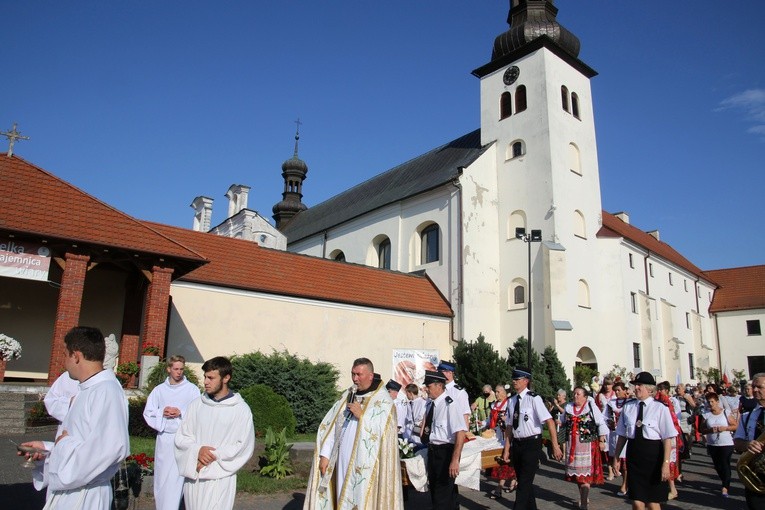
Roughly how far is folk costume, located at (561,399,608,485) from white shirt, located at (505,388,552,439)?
75.4 inches

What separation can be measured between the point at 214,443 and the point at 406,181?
31.1 meters


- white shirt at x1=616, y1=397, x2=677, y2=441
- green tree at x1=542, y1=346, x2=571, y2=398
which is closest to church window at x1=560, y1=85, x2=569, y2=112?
green tree at x1=542, y1=346, x2=571, y2=398

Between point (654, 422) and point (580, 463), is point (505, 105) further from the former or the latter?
point (654, 422)

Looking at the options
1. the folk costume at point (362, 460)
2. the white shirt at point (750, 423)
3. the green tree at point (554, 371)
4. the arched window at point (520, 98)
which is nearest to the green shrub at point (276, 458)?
the folk costume at point (362, 460)

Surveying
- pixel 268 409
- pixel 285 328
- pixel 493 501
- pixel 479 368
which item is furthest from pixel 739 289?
pixel 268 409

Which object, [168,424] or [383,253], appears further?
[383,253]

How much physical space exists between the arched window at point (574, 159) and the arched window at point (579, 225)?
2259mm

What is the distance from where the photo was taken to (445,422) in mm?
6973

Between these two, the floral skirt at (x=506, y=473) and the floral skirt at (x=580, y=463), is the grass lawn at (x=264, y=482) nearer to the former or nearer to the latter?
the floral skirt at (x=506, y=473)

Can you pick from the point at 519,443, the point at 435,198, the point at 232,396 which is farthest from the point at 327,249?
the point at 232,396

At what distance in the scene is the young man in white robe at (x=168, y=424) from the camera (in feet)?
19.4

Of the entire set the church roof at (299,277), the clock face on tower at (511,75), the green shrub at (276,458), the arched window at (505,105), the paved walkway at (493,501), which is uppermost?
the clock face on tower at (511,75)

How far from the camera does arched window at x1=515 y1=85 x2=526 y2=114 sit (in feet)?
98.8

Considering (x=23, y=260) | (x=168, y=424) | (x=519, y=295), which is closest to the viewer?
(x=168, y=424)
